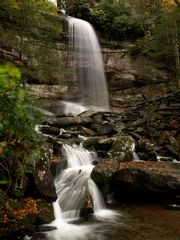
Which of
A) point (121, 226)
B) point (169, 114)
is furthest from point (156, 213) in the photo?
point (169, 114)

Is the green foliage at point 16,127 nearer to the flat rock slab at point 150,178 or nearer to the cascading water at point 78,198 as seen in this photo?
the cascading water at point 78,198

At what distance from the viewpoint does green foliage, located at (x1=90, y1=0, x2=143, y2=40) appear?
87.0ft

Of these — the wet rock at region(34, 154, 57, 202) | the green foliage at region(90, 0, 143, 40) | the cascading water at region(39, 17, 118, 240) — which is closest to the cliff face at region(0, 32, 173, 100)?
the green foliage at region(90, 0, 143, 40)

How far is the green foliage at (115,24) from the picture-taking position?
87.0 ft

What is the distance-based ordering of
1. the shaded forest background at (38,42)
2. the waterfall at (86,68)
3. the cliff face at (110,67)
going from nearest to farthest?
1. the shaded forest background at (38,42)
2. the cliff face at (110,67)
3. the waterfall at (86,68)

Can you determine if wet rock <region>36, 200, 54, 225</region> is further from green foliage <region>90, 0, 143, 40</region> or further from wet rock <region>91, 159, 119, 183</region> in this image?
green foliage <region>90, 0, 143, 40</region>

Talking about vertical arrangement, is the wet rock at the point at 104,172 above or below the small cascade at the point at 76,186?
above

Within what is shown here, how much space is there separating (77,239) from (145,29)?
75.2ft

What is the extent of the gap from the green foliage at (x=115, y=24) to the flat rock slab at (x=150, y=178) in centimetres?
1909

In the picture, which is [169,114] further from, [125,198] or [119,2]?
[119,2]

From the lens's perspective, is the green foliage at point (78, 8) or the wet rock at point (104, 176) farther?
the green foliage at point (78, 8)

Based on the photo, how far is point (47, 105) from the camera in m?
19.5

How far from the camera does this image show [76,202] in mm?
8367

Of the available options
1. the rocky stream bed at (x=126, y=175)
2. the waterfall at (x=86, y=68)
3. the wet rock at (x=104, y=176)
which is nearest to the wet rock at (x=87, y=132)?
the rocky stream bed at (x=126, y=175)
